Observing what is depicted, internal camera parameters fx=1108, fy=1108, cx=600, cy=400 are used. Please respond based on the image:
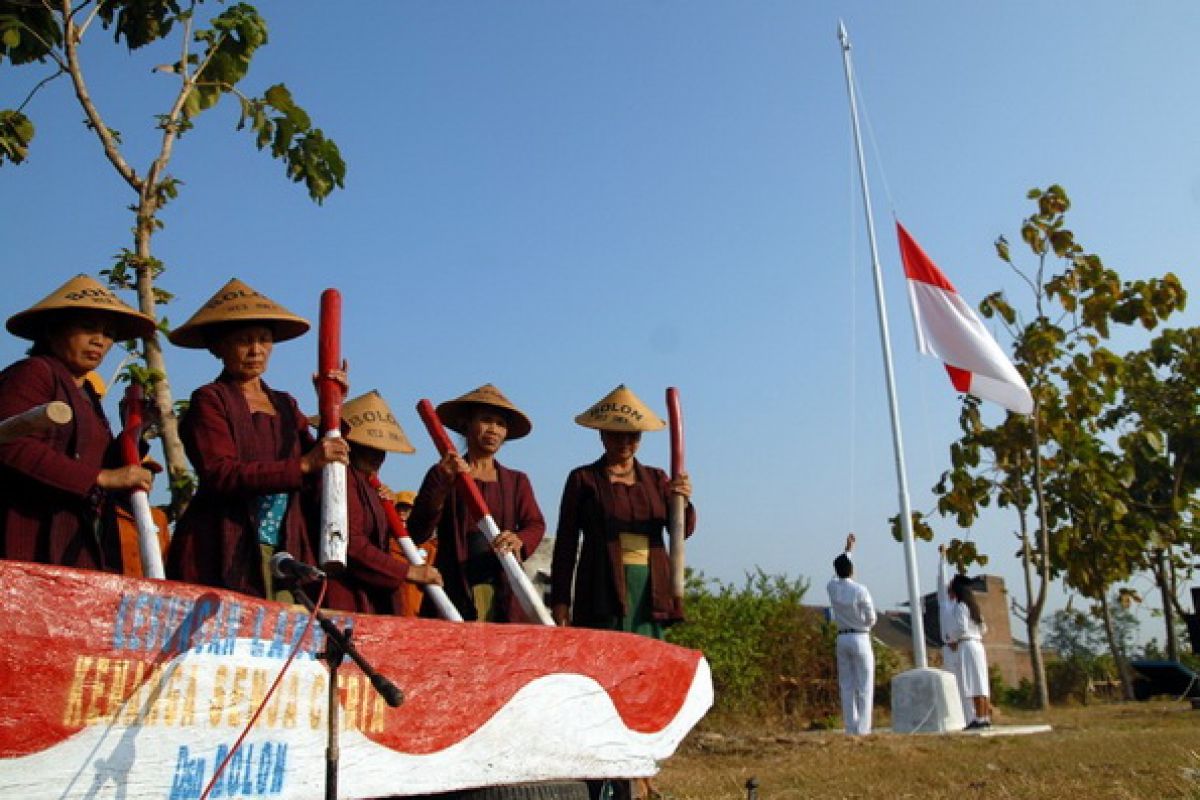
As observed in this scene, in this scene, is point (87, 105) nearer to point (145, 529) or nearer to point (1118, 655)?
point (145, 529)

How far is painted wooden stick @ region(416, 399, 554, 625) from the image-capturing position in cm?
406

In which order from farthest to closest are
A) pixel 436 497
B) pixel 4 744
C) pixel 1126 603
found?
pixel 1126 603 → pixel 436 497 → pixel 4 744

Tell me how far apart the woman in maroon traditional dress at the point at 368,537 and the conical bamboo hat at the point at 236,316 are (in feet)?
1.97

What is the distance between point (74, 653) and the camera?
7.77ft

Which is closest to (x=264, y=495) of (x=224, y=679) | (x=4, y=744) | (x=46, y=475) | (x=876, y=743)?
(x=46, y=475)

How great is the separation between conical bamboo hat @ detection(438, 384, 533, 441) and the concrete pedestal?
Answer: 569 centimetres

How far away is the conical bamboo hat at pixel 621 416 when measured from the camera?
5.11 meters

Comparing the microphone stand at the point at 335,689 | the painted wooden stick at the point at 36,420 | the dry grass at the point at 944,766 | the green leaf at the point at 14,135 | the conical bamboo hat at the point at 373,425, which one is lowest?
the dry grass at the point at 944,766

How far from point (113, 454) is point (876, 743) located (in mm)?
5767

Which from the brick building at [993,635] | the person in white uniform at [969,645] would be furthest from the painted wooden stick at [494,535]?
the brick building at [993,635]

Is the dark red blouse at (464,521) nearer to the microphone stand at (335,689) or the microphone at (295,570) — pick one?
the microphone at (295,570)

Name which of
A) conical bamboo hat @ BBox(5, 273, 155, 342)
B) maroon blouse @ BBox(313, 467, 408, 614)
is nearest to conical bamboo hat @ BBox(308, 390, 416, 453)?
maroon blouse @ BBox(313, 467, 408, 614)

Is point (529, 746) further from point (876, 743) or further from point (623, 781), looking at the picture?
point (876, 743)

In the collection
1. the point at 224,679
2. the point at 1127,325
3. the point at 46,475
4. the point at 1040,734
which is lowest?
the point at 1040,734
